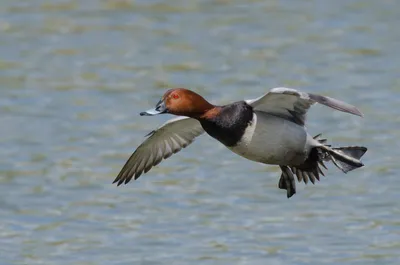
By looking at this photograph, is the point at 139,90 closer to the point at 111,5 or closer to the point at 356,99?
the point at 356,99

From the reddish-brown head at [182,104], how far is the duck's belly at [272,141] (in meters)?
0.38

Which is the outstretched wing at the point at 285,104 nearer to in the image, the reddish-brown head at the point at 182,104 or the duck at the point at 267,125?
the duck at the point at 267,125

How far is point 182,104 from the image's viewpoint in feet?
30.9

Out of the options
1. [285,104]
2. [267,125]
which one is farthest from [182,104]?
[285,104]

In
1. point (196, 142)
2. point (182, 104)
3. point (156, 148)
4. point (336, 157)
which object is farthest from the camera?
point (196, 142)

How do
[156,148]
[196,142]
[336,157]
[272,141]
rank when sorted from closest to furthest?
[272,141], [336,157], [156,148], [196,142]

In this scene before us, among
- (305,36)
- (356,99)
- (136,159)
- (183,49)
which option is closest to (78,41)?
(183,49)

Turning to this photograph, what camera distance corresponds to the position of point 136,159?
10.7m

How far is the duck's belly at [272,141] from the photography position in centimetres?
951

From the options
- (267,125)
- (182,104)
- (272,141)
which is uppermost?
(182,104)

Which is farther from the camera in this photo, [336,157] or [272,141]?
[336,157]

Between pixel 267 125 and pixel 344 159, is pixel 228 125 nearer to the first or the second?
pixel 267 125

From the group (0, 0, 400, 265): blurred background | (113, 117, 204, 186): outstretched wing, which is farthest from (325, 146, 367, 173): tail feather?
(0, 0, 400, 265): blurred background

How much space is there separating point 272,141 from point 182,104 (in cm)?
74
